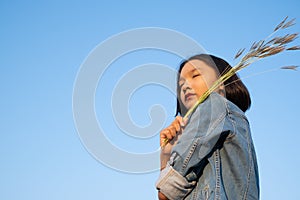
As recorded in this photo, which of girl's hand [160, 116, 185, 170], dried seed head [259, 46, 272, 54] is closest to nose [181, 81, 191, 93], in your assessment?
girl's hand [160, 116, 185, 170]

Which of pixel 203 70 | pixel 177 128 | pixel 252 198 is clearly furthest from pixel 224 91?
pixel 252 198

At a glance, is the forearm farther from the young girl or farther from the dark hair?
the dark hair

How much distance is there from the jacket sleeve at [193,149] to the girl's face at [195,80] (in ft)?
1.64

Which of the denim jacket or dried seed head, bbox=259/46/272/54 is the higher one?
dried seed head, bbox=259/46/272/54

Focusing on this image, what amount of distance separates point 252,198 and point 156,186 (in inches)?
25.2

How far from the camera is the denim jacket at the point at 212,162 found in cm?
294

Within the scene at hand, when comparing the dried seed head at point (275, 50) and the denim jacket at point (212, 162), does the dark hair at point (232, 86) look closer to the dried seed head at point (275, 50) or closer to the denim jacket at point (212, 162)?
the dried seed head at point (275, 50)

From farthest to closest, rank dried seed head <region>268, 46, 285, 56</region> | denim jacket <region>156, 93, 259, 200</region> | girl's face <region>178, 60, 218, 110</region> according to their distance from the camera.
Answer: girl's face <region>178, 60, 218, 110</region> → dried seed head <region>268, 46, 285, 56</region> → denim jacket <region>156, 93, 259, 200</region>

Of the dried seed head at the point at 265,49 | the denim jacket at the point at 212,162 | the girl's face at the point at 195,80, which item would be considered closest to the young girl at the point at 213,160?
the denim jacket at the point at 212,162

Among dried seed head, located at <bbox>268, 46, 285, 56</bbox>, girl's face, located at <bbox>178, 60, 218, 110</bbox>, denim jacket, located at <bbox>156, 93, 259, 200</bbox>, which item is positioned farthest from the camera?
girl's face, located at <bbox>178, 60, 218, 110</bbox>

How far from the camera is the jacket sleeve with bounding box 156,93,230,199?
9.64 ft

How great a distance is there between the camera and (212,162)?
9.77 feet

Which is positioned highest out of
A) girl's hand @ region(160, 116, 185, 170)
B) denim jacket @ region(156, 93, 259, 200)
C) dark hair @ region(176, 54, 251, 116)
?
dark hair @ region(176, 54, 251, 116)

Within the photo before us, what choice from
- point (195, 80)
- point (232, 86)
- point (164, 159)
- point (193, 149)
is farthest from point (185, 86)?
point (193, 149)
